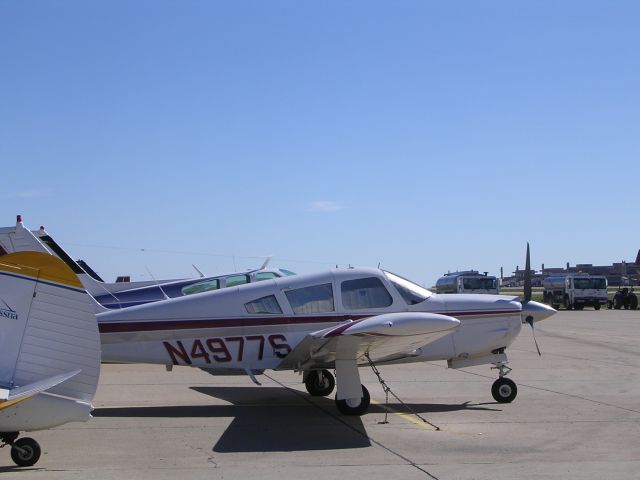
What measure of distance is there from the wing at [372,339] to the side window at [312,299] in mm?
670

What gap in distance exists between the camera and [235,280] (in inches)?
667

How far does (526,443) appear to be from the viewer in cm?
891

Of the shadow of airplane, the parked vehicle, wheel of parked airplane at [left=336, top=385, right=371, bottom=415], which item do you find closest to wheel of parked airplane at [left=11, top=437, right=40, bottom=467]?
the shadow of airplane

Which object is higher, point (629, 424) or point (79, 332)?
point (79, 332)

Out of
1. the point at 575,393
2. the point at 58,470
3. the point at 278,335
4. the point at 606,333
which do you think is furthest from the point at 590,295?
the point at 58,470

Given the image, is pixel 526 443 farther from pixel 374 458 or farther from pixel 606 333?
pixel 606 333

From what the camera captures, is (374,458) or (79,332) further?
(374,458)

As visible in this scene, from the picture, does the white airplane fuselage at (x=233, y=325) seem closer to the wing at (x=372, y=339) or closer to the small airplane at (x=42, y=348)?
the wing at (x=372, y=339)

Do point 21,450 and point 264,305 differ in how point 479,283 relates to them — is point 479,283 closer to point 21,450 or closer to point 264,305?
point 264,305

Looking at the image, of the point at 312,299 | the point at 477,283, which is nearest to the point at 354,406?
the point at 312,299

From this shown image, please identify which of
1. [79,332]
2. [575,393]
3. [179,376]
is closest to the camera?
[79,332]

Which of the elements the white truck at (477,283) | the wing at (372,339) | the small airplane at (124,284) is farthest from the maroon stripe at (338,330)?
the white truck at (477,283)

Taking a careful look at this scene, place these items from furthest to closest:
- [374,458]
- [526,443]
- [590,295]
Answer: [590,295] → [526,443] → [374,458]

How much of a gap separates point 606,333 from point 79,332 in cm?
2260
